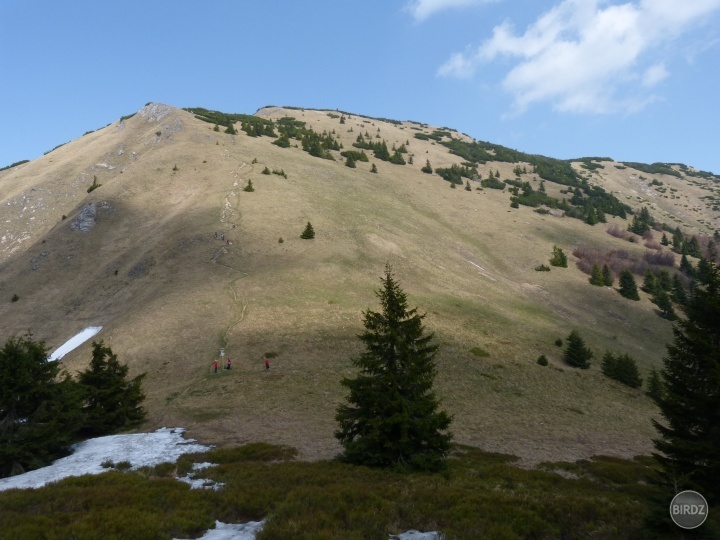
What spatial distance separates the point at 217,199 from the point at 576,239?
7954 centimetres

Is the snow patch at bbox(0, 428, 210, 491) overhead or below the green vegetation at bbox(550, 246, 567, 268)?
below

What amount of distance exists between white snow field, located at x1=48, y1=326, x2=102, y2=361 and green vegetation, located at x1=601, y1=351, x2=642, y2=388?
183 feet

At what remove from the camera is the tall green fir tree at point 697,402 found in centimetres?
1406

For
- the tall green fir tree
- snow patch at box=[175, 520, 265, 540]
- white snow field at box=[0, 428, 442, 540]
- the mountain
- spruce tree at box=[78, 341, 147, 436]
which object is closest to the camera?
snow patch at box=[175, 520, 265, 540]

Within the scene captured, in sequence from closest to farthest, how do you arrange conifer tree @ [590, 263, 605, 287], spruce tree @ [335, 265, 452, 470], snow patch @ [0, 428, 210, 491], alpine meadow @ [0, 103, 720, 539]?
alpine meadow @ [0, 103, 720, 539], spruce tree @ [335, 265, 452, 470], snow patch @ [0, 428, 210, 491], conifer tree @ [590, 263, 605, 287]

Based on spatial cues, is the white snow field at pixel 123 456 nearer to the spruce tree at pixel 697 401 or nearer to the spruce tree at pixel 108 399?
the spruce tree at pixel 108 399

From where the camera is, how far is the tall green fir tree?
554 inches

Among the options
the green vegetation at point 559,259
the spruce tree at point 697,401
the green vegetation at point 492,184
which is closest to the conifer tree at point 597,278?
the green vegetation at point 559,259

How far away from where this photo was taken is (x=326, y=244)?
63531mm

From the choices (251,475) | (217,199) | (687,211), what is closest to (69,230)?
(217,199)

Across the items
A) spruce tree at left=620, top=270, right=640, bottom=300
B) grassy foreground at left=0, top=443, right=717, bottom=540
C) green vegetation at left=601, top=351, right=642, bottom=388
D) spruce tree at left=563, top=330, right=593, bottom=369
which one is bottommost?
green vegetation at left=601, top=351, right=642, bottom=388

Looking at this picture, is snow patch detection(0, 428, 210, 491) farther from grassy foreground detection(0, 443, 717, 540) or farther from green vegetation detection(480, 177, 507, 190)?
green vegetation detection(480, 177, 507, 190)

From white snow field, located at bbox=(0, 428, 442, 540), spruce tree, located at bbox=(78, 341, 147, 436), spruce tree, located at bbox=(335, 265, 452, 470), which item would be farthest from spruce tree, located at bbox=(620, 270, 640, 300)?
spruce tree, located at bbox=(78, 341, 147, 436)

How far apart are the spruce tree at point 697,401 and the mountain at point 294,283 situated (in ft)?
32.5
